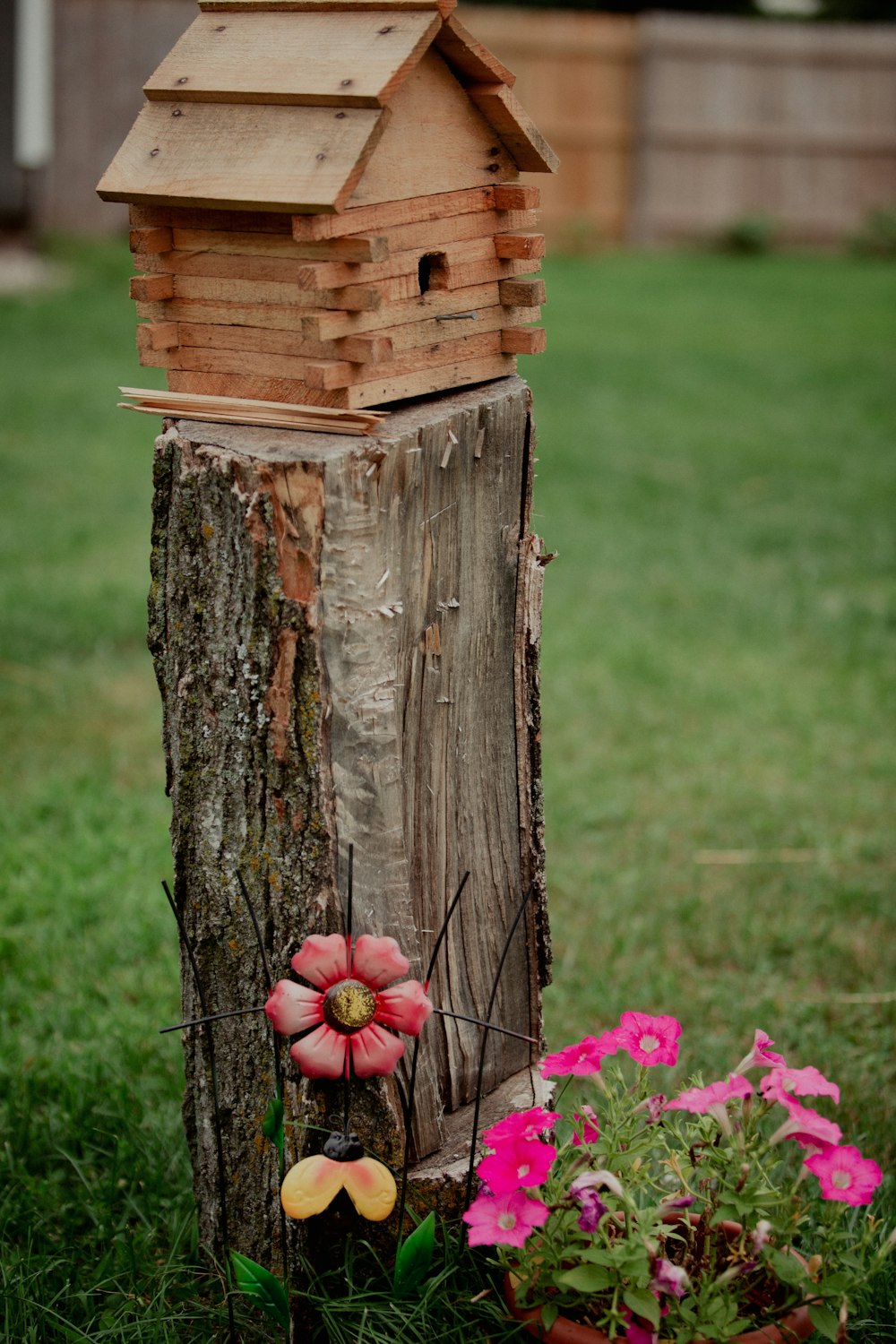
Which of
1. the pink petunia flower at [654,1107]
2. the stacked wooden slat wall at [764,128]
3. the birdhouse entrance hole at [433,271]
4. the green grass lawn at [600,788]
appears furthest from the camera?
the stacked wooden slat wall at [764,128]

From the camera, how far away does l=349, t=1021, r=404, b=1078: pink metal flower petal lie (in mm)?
2020

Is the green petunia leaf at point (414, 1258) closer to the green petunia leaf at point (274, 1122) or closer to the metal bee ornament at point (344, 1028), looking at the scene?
the metal bee ornament at point (344, 1028)

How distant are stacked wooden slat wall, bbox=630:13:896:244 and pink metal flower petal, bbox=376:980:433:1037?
54.7ft

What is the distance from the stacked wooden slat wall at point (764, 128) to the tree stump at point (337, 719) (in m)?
16.2

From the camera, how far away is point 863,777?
185 inches

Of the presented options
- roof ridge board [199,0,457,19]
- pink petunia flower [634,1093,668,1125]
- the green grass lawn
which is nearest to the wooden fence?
the green grass lawn

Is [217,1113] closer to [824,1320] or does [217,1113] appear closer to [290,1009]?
[290,1009]

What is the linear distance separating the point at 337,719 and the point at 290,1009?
1.38ft

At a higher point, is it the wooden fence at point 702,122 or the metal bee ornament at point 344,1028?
the wooden fence at point 702,122

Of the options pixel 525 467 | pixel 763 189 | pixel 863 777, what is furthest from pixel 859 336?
pixel 525 467

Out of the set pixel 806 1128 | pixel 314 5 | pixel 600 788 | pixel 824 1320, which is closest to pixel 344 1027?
pixel 806 1128

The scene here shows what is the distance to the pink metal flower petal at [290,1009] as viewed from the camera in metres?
2.01

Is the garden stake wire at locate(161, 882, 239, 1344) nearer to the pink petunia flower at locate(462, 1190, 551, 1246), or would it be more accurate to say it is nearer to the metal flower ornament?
the metal flower ornament

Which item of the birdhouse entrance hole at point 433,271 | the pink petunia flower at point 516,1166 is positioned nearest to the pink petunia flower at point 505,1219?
the pink petunia flower at point 516,1166
